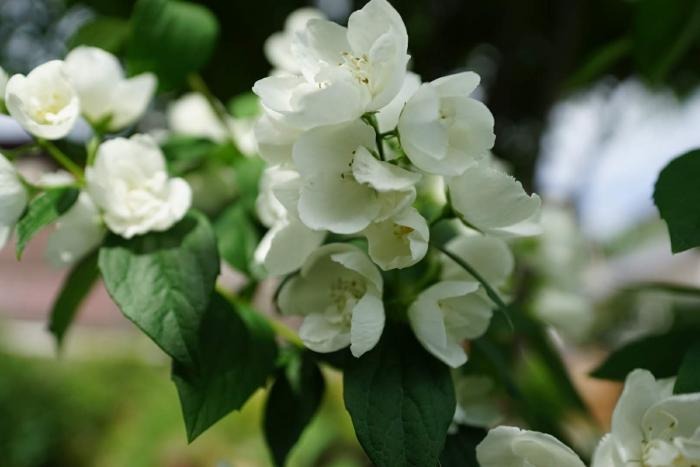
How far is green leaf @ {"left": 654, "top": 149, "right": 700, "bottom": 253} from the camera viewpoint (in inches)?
14.5

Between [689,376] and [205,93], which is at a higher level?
[689,376]

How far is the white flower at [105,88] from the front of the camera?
0.47 metres

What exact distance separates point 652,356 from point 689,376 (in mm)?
113

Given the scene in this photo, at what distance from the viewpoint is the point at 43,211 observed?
417 millimetres

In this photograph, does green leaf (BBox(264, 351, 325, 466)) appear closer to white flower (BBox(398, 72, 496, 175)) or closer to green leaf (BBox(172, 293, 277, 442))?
green leaf (BBox(172, 293, 277, 442))

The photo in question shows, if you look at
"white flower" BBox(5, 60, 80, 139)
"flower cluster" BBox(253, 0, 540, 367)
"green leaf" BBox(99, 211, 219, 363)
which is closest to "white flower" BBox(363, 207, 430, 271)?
"flower cluster" BBox(253, 0, 540, 367)

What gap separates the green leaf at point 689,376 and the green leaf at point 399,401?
0.12 meters

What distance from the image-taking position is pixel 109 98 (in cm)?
49

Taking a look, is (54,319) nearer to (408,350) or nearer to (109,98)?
(109,98)

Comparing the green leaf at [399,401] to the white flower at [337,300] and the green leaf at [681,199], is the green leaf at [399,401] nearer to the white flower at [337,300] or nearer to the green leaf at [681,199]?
the white flower at [337,300]

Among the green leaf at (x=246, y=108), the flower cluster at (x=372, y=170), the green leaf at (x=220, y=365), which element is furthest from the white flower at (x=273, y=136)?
the green leaf at (x=246, y=108)

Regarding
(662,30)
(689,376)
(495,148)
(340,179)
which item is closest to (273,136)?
(340,179)

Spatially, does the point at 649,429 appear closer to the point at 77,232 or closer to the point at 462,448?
the point at 462,448

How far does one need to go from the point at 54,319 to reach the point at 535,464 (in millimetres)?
407
